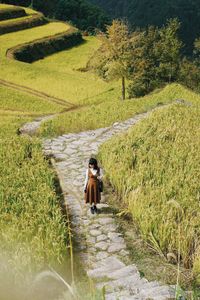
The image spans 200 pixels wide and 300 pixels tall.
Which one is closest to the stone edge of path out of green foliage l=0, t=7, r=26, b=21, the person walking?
the person walking

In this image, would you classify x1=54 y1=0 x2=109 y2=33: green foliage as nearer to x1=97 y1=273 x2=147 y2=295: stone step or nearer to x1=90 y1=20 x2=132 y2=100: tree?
x1=90 y1=20 x2=132 y2=100: tree

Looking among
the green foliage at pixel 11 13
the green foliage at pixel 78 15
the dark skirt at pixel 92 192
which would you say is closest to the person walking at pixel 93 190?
the dark skirt at pixel 92 192

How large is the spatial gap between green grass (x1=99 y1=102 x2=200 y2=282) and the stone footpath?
58 cm

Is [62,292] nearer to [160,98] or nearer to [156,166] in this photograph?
[156,166]

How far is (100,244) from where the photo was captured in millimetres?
8984

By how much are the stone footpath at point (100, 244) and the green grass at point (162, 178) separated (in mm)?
579

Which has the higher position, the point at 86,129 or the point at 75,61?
the point at 86,129

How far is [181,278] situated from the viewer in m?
7.75

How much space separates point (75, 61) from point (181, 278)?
5479 centimetres

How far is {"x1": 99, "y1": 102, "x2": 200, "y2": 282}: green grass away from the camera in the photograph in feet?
27.5

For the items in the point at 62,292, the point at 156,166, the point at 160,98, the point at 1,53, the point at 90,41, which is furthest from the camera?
the point at 90,41

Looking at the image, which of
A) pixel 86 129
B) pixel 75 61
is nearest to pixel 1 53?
pixel 75 61

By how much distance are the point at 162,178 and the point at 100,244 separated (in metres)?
2.50

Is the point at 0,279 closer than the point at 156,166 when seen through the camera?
Yes
